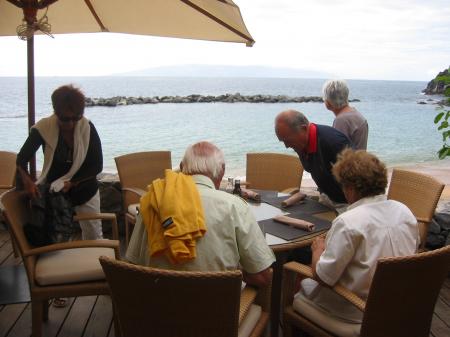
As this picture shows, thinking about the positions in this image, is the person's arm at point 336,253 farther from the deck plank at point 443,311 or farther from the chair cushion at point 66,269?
the deck plank at point 443,311

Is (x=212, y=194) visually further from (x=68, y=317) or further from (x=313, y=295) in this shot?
(x=68, y=317)

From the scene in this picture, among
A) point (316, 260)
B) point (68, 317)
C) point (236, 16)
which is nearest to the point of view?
point (316, 260)

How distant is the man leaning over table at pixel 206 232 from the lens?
166cm

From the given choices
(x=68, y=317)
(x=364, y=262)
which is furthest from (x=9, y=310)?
(x=364, y=262)

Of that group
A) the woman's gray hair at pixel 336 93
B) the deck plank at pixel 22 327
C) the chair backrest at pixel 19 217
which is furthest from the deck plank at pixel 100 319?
the woman's gray hair at pixel 336 93

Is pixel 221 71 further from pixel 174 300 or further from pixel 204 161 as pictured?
pixel 174 300

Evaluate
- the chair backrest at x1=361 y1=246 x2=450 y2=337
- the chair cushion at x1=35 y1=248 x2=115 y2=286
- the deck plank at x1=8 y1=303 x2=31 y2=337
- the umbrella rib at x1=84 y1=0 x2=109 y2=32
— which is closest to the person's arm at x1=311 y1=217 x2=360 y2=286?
the chair backrest at x1=361 y1=246 x2=450 y2=337

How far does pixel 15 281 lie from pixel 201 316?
7.59 feet

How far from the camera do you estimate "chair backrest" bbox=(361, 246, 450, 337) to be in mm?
1643

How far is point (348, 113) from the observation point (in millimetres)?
3555

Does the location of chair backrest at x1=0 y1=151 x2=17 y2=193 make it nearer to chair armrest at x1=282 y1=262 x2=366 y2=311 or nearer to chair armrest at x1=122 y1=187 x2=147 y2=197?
chair armrest at x1=122 y1=187 x2=147 y2=197

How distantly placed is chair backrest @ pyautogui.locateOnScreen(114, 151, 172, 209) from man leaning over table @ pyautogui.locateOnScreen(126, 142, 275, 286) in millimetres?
1997

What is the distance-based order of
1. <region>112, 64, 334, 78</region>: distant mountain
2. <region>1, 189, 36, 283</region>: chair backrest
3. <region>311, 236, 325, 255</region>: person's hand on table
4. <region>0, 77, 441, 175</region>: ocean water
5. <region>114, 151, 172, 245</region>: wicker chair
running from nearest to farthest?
<region>311, 236, 325, 255</region>: person's hand on table
<region>1, 189, 36, 283</region>: chair backrest
<region>114, 151, 172, 245</region>: wicker chair
<region>0, 77, 441, 175</region>: ocean water
<region>112, 64, 334, 78</region>: distant mountain

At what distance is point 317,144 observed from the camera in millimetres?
2959
